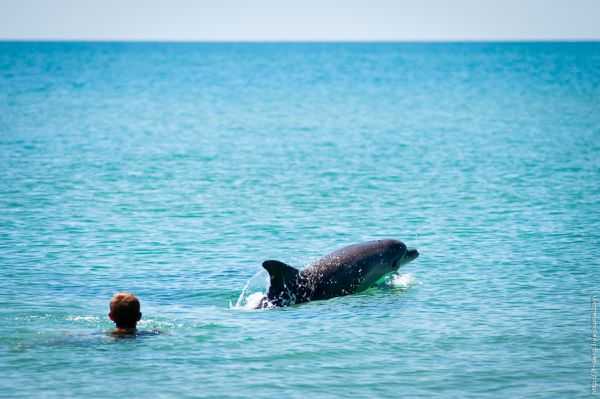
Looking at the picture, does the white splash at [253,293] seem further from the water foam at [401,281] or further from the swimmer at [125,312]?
the swimmer at [125,312]

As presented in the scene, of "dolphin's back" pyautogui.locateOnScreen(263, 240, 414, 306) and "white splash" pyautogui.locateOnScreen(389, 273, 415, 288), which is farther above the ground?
"dolphin's back" pyautogui.locateOnScreen(263, 240, 414, 306)

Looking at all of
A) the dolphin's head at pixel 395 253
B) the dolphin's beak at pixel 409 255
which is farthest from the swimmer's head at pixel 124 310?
the dolphin's beak at pixel 409 255

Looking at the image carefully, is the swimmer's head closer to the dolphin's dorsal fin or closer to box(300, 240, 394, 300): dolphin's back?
the dolphin's dorsal fin

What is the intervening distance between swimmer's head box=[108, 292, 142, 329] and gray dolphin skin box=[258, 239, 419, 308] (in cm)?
284

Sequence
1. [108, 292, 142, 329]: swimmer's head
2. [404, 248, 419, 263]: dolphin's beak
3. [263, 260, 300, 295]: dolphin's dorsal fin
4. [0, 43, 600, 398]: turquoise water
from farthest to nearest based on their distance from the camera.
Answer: [404, 248, 419, 263]: dolphin's beak, [263, 260, 300, 295]: dolphin's dorsal fin, [108, 292, 142, 329]: swimmer's head, [0, 43, 600, 398]: turquoise water

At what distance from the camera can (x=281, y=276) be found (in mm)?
18641

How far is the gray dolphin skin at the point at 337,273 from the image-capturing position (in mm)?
18859

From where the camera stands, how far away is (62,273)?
21.9 m

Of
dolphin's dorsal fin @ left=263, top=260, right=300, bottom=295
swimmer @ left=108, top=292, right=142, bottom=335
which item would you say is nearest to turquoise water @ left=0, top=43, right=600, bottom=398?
swimmer @ left=108, top=292, right=142, bottom=335

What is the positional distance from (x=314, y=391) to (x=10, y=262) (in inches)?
421

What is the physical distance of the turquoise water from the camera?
15391 mm

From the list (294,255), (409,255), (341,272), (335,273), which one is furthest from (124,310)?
(294,255)

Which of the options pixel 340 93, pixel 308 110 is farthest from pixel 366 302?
pixel 340 93

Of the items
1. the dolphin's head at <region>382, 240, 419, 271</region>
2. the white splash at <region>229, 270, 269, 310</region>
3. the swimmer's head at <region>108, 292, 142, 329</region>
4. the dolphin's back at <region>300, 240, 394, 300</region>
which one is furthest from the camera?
the dolphin's head at <region>382, 240, 419, 271</region>
